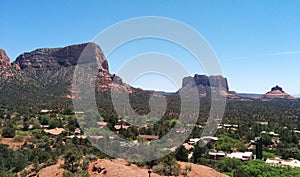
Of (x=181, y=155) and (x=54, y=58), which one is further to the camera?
(x=54, y=58)

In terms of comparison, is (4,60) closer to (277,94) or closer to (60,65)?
(60,65)

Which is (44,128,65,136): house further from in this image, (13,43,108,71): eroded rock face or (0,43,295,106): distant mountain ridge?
(13,43,108,71): eroded rock face

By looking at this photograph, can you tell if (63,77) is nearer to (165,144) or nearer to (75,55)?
(75,55)

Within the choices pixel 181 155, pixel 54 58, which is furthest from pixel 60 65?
pixel 181 155

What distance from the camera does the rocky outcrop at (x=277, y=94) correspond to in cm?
14412

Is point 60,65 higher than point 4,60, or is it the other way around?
point 4,60

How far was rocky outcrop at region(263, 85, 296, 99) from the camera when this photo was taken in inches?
5674

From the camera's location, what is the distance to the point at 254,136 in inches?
1608

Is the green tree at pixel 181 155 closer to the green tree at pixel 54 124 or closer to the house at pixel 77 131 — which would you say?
the house at pixel 77 131

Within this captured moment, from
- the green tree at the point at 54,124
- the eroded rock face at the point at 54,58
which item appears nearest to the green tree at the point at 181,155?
the green tree at the point at 54,124

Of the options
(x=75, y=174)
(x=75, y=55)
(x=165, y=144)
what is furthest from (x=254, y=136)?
(x=75, y=55)

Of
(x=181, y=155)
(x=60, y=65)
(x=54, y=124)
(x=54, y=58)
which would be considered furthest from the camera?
(x=54, y=58)

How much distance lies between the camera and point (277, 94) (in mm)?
147875

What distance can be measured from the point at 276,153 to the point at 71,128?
2219 cm
